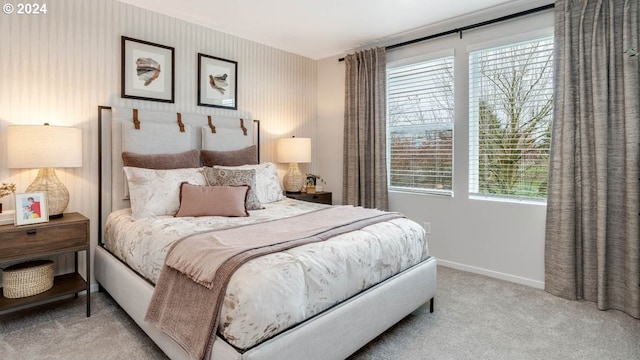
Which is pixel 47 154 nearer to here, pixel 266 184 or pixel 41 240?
pixel 41 240

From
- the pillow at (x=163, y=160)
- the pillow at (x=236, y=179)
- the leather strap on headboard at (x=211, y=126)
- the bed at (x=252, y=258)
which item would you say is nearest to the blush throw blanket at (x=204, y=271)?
the bed at (x=252, y=258)

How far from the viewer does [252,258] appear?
4.97ft

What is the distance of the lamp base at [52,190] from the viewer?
2445 millimetres

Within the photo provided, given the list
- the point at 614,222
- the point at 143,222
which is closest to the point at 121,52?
the point at 143,222

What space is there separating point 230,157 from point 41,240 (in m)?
1.64

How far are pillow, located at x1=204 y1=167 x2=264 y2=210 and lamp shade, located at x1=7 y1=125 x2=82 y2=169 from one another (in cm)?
104

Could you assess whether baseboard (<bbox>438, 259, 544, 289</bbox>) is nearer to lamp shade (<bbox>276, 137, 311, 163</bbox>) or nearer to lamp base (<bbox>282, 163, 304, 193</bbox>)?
lamp base (<bbox>282, 163, 304, 193</bbox>)

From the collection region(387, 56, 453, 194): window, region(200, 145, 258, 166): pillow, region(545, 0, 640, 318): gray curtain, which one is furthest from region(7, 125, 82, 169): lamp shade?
region(545, 0, 640, 318): gray curtain

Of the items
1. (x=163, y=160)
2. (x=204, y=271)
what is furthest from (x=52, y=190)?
(x=204, y=271)

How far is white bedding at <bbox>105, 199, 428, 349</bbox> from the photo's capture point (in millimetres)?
1363

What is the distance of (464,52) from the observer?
3365 millimetres

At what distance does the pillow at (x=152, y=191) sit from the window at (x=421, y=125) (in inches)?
94.8

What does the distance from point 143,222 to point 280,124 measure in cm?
234

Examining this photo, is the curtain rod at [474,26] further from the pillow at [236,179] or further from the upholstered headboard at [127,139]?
the upholstered headboard at [127,139]
